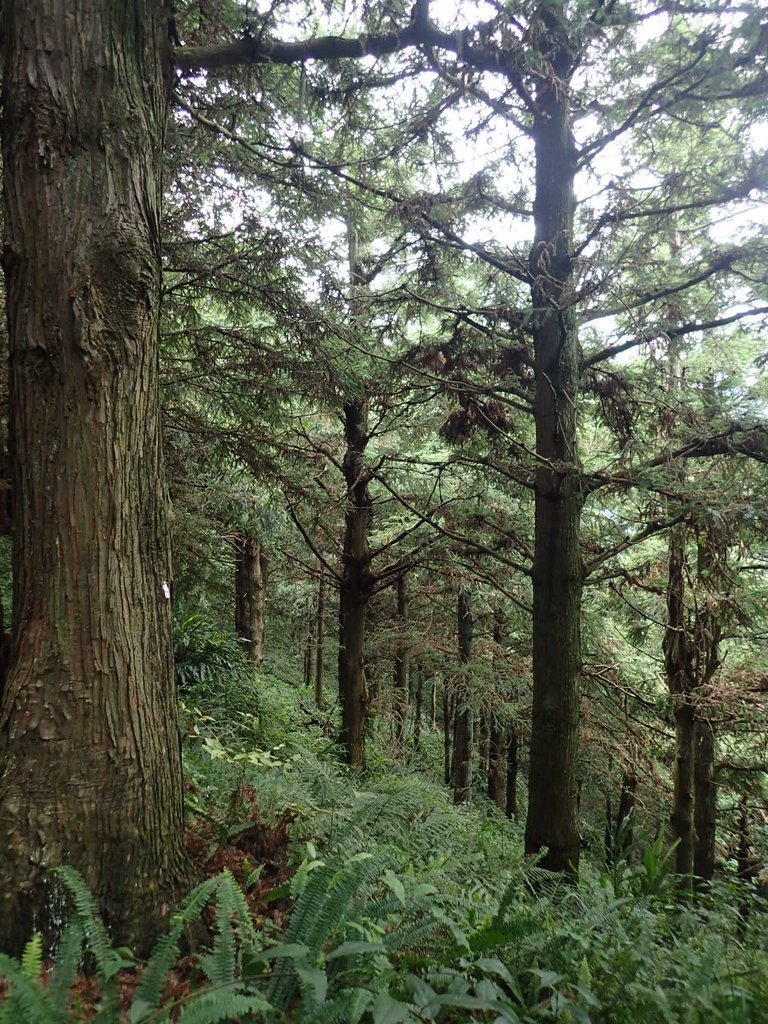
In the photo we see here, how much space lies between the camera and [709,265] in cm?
455

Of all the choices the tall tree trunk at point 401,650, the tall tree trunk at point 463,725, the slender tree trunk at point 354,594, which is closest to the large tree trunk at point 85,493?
the slender tree trunk at point 354,594

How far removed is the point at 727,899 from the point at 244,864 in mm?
4032

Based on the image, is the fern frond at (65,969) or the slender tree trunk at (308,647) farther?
the slender tree trunk at (308,647)

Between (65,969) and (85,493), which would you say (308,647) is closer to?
(85,493)

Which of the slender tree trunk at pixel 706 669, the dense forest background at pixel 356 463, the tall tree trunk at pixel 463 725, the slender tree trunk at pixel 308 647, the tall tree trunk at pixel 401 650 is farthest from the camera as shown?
the slender tree trunk at pixel 308 647

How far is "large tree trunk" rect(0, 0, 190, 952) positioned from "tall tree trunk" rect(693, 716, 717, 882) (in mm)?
8421

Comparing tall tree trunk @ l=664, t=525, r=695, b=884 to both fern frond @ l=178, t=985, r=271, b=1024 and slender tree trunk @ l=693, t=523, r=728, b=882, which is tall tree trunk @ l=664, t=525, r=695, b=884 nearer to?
slender tree trunk @ l=693, t=523, r=728, b=882

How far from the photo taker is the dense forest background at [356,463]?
2.29 metres

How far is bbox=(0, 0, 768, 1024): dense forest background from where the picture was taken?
7.50 ft

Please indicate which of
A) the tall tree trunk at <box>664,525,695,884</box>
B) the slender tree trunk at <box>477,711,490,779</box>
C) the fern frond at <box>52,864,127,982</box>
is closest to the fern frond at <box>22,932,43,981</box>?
the fern frond at <box>52,864,127,982</box>

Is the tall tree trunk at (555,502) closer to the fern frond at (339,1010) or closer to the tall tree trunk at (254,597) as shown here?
the fern frond at (339,1010)

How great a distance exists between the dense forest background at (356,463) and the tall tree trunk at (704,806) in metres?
0.06

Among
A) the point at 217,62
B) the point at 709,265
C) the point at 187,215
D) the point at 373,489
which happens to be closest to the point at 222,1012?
the point at 217,62

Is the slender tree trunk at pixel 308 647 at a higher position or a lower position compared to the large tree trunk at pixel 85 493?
lower
